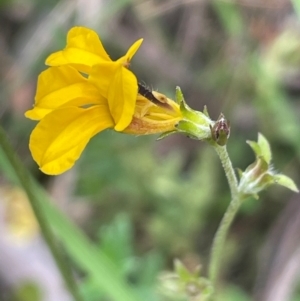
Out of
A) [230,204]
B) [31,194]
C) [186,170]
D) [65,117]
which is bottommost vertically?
[230,204]

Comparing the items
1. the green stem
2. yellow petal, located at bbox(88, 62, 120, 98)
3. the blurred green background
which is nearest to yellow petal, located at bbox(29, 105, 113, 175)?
yellow petal, located at bbox(88, 62, 120, 98)

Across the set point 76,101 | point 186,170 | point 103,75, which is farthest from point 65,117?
point 186,170

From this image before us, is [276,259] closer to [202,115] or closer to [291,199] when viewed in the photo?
[291,199]

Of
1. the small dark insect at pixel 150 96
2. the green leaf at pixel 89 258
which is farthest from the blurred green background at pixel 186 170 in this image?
the small dark insect at pixel 150 96

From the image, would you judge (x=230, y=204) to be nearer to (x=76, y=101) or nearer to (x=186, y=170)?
Result: (x=76, y=101)

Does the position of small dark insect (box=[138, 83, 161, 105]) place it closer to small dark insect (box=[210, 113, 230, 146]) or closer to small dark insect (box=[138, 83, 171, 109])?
small dark insect (box=[138, 83, 171, 109])

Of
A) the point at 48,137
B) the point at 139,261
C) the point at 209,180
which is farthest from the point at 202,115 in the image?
the point at 209,180

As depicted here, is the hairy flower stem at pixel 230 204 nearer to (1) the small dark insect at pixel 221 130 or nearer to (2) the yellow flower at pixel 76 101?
(1) the small dark insect at pixel 221 130
